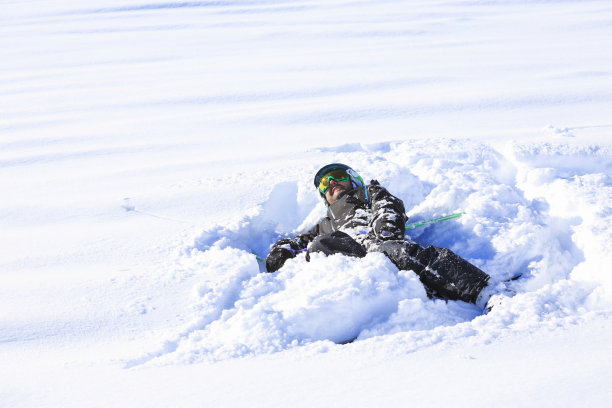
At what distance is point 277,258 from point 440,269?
0.91 metres

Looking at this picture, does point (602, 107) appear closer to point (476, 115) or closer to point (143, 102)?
point (476, 115)

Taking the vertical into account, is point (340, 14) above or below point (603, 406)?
above

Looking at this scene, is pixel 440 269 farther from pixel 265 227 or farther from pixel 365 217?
pixel 265 227

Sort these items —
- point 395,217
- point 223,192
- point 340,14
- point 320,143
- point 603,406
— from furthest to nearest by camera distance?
1. point 340,14
2. point 320,143
3. point 223,192
4. point 395,217
5. point 603,406

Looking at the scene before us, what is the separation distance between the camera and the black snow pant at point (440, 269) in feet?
7.98

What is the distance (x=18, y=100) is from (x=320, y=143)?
4.14 meters

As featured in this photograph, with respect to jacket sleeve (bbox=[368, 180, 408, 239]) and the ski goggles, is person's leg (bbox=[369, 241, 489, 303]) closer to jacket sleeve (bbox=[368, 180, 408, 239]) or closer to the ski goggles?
jacket sleeve (bbox=[368, 180, 408, 239])

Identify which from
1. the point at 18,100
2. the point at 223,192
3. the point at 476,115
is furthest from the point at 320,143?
the point at 18,100

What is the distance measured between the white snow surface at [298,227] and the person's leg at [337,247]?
0.17 meters

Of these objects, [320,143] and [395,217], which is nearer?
[395,217]

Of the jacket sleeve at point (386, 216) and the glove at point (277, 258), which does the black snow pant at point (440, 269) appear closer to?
the jacket sleeve at point (386, 216)

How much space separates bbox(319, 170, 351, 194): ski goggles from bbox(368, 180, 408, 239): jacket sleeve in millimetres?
308

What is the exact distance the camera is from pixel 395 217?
9.55ft

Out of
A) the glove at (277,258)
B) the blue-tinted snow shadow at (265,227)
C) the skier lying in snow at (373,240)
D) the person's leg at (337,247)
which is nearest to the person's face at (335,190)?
the skier lying in snow at (373,240)
